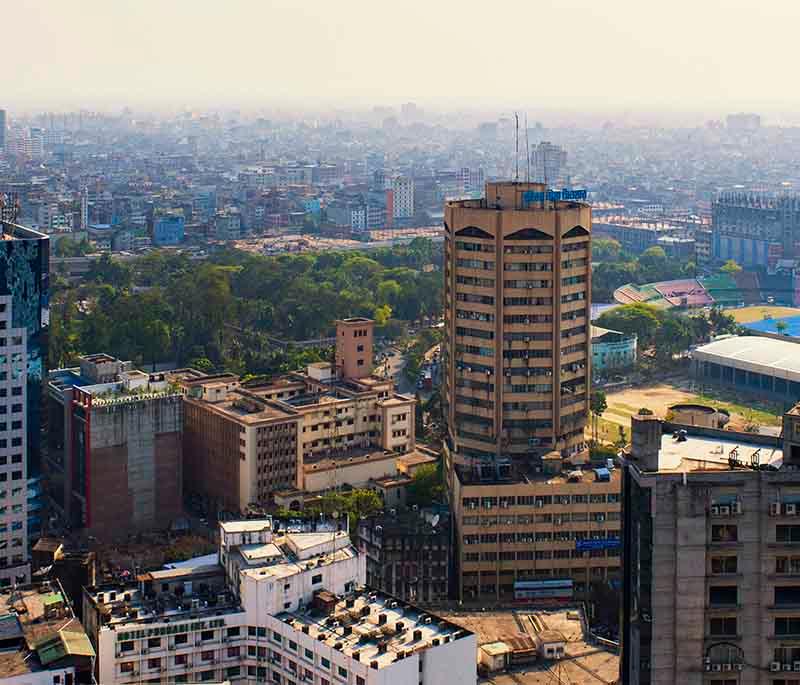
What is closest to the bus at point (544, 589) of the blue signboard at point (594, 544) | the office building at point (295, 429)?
the blue signboard at point (594, 544)

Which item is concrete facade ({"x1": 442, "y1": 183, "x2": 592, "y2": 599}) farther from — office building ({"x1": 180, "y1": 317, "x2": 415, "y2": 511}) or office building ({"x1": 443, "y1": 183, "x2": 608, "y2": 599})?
office building ({"x1": 180, "y1": 317, "x2": 415, "y2": 511})

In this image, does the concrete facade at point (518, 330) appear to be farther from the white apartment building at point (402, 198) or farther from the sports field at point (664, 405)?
the white apartment building at point (402, 198)

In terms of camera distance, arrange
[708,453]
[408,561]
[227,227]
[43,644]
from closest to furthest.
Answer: [708,453] → [43,644] → [408,561] → [227,227]

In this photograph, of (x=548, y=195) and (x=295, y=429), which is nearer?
(x=548, y=195)

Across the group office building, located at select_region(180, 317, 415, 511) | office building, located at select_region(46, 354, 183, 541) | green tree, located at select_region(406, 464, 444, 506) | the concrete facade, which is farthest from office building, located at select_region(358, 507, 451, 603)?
office building, located at select_region(46, 354, 183, 541)

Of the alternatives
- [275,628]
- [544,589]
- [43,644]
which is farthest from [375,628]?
[544,589]

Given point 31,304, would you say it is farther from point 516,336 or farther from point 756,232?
point 756,232
